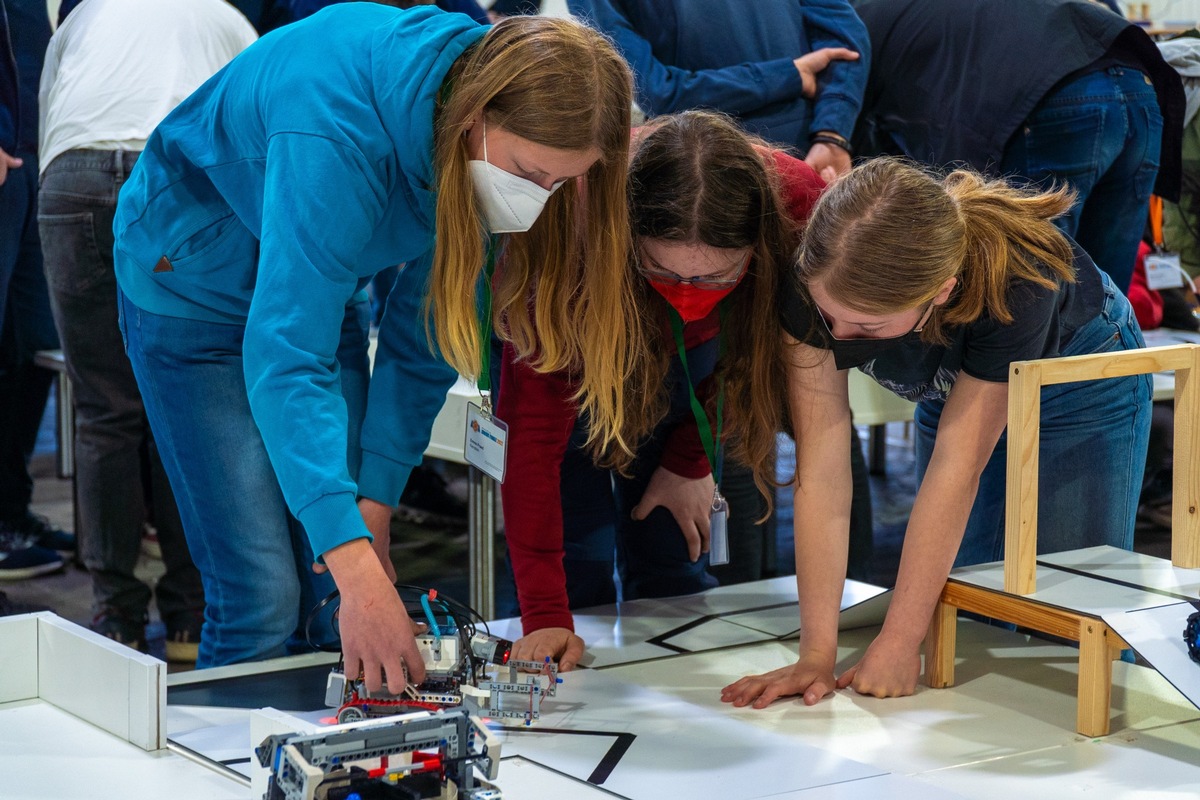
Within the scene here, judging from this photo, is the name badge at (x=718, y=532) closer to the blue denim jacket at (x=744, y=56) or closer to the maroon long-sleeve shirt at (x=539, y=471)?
the maroon long-sleeve shirt at (x=539, y=471)

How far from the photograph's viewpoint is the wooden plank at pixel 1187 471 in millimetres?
1783

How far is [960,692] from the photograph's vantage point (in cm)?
175

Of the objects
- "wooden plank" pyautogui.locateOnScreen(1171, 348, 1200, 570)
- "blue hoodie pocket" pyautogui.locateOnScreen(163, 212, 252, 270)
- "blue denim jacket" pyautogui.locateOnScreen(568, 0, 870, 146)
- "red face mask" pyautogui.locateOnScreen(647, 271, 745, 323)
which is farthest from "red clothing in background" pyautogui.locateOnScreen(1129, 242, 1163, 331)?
"blue hoodie pocket" pyautogui.locateOnScreen(163, 212, 252, 270)

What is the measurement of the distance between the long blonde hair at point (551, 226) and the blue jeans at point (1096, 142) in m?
1.22

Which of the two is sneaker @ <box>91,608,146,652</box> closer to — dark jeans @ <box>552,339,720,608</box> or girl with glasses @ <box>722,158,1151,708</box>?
dark jeans @ <box>552,339,720,608</box>

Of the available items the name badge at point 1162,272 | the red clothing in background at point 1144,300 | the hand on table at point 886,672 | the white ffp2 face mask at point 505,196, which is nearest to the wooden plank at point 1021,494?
the hand on table at point 886,672

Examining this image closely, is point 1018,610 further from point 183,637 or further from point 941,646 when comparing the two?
point 183,637

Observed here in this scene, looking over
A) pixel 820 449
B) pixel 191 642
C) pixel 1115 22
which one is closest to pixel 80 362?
pixel 191 642

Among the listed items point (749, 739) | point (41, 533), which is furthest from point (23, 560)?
point (749, 739)

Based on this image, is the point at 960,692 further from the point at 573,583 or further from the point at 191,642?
the point at 191,642

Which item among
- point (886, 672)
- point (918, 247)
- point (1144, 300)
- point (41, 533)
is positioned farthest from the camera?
point (1144, 300)

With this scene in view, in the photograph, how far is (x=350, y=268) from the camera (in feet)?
4.61

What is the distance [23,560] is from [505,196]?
251cm

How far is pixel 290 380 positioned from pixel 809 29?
67.1 inches
